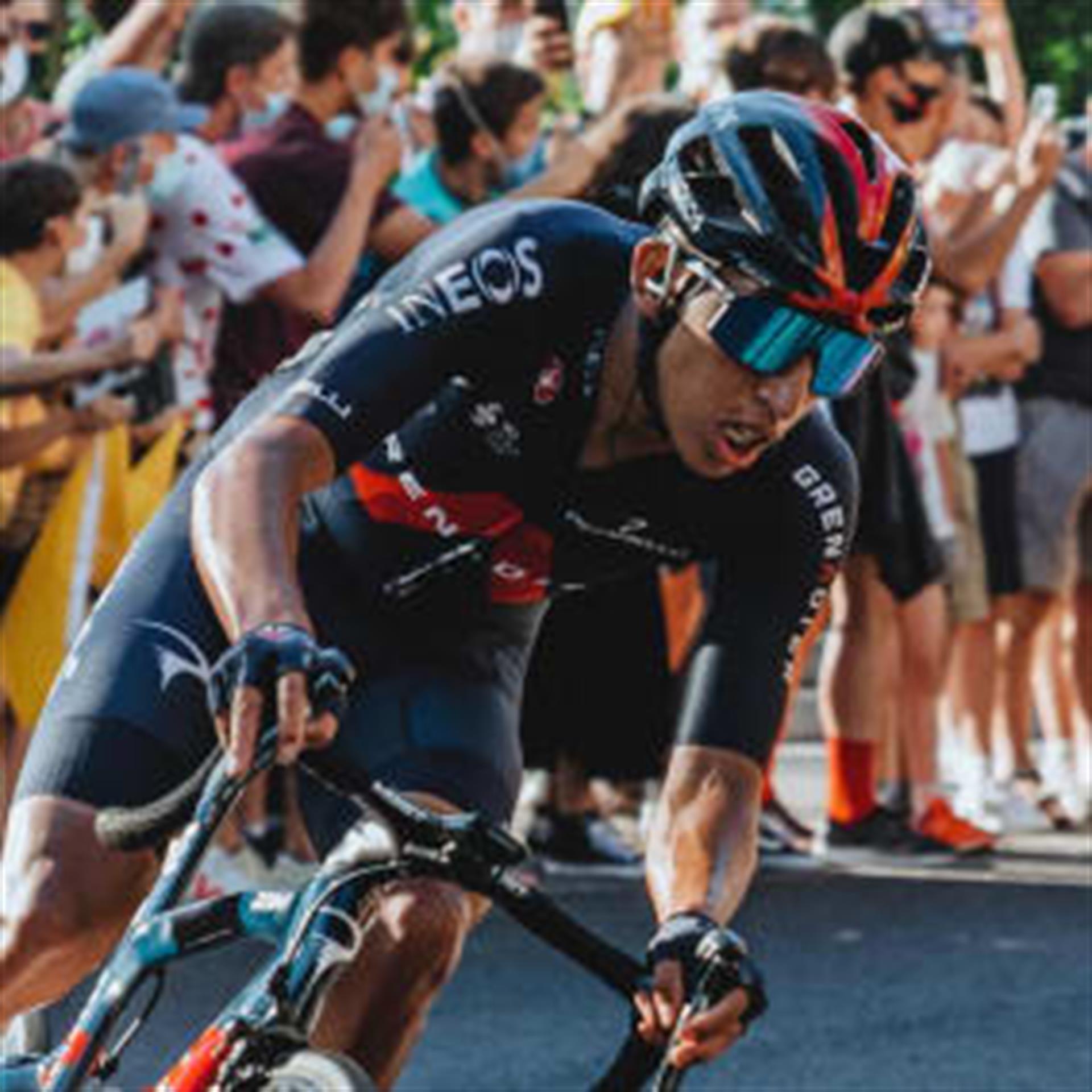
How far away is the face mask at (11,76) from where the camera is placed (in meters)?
9.14

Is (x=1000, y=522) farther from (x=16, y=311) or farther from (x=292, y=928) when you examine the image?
(x=292, y=928)

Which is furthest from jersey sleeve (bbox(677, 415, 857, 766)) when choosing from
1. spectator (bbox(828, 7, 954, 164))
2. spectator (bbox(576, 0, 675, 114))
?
spectator (bbox(828, 7, 954, 164))

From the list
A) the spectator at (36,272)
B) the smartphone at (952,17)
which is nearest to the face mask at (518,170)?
the spectator at (36,272)

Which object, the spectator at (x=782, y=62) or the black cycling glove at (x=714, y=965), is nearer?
the black cycling glove at (x=714, y=965)

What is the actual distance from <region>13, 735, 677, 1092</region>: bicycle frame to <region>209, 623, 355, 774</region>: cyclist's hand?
3cm

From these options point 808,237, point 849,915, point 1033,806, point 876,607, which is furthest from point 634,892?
point 808,237

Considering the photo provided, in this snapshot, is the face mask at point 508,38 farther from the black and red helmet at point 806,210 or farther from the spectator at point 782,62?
the black and red helmet at point 806,210

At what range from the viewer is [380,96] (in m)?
9.62

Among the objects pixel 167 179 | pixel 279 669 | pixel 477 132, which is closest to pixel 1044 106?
pixel 477 132

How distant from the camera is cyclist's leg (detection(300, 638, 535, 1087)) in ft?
14.1

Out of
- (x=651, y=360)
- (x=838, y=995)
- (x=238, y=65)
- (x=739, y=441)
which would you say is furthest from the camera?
(x=238, y=65)

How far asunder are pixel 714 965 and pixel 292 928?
0.45 m

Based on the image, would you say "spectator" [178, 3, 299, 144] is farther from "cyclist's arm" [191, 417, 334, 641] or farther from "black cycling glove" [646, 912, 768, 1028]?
"black cycling glove" [646, 912, 768, 1028]

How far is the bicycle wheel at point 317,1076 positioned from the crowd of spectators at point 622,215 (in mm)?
4810
